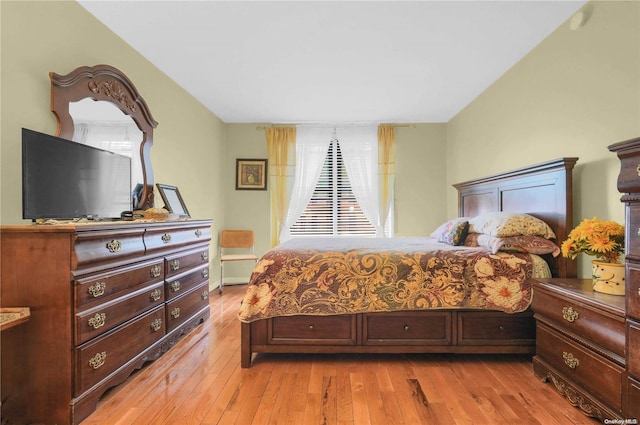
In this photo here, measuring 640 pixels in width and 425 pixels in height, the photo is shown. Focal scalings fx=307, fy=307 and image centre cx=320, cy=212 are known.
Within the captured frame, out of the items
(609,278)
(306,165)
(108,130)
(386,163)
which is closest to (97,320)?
(108,130)

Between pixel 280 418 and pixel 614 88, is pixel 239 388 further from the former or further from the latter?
pixel 614 88

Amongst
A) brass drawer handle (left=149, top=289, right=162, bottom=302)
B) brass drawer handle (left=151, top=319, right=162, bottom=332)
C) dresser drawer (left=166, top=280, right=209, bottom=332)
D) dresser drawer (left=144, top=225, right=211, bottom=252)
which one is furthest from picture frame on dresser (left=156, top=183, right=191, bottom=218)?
brass drawer handle (left=151, top=319, right=162, bottom=332)

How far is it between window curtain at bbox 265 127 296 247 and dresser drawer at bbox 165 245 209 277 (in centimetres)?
178

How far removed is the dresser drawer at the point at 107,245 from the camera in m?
1.56

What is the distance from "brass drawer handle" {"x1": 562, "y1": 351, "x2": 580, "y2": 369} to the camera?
167 cm

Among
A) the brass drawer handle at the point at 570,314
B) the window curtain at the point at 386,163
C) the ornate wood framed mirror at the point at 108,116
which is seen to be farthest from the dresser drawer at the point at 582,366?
the ornate wood framed mirror at the point at 108,116

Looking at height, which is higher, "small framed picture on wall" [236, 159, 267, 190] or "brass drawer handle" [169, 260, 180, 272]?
"small framed picture on wall" [236, 159, 267, 190]

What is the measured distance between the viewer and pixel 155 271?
2.22 meters

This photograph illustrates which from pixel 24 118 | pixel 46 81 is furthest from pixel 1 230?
pixel 46 81

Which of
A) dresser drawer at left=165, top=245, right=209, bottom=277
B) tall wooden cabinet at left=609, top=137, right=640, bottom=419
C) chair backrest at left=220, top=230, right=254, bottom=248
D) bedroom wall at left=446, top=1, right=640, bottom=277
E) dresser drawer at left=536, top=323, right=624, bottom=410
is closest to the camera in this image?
tall wooden cabinet at left=609, top=137, right=640, bottom=419

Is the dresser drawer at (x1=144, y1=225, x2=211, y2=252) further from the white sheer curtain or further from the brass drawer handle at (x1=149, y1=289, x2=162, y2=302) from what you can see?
the white sheer curtain

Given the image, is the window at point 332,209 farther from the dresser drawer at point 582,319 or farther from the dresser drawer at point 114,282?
the dresser drawer at point 582,319

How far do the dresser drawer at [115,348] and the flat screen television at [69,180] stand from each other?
30.2 inches

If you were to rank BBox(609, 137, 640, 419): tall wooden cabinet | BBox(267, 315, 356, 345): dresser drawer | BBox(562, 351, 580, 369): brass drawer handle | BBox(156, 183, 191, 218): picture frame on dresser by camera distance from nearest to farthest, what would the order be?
BBox(609, 137, 640, 419): tall wooden cabinet → BBox(562, 351, 580, 369): brass drawer handle → BBox(267, 315, 356, 345): dresser drawer → BBox(156, 183, 191, 218): picture frame on dresser
